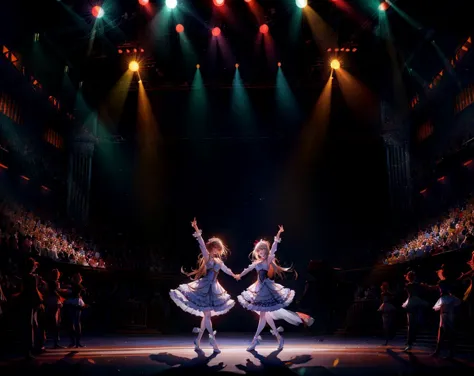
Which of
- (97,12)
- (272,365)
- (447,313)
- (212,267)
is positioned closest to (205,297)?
(212,267)

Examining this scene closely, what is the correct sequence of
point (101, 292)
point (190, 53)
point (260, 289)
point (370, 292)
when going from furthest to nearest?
point (190, 53)
point (101, 292)
point (370, 292)
point (260, 289)

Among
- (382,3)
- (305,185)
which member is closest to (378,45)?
(382,3)

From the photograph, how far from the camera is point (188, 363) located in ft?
19.7

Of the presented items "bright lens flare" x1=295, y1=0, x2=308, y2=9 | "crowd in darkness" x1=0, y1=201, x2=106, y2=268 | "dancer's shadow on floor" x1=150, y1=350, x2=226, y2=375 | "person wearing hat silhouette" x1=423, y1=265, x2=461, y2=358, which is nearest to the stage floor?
"dancer's shadow on floor" x1=150, y1=350, x2=226, y2=375

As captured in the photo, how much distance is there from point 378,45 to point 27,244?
551 inches

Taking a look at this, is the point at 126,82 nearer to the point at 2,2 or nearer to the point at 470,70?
the point at 2,2

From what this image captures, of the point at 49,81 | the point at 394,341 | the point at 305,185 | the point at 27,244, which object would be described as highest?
the point at 49,81

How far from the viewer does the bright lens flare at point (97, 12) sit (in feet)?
48.0

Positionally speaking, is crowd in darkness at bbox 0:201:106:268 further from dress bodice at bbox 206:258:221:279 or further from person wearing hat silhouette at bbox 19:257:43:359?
dress bodice at bbox 206:258:221:279

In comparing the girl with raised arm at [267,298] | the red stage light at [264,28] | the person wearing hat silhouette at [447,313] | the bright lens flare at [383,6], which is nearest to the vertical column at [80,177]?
the red stage light at [264,28]

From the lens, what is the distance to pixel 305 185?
1894 cm

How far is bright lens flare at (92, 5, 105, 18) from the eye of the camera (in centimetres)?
1462

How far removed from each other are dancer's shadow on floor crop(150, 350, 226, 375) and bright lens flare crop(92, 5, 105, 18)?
1243cm

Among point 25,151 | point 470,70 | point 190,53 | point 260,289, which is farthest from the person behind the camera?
point 190,53
